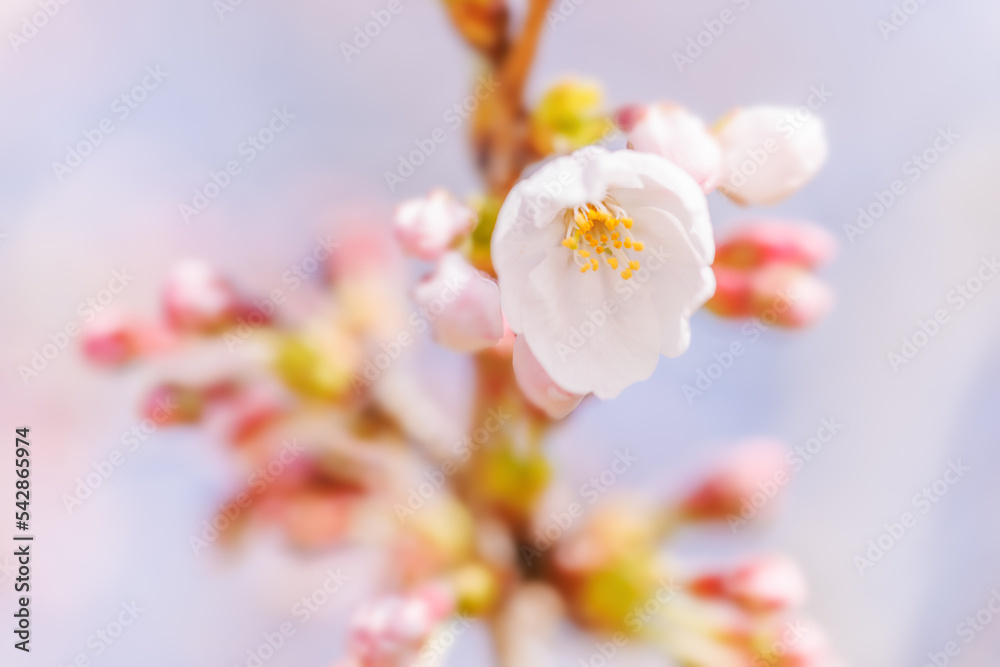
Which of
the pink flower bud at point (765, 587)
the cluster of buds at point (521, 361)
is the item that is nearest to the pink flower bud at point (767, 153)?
the cluster of buds at point (521, 361)

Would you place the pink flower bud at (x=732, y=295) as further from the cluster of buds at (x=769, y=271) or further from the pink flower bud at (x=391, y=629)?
the pink flower bud at (x=391, y=629)

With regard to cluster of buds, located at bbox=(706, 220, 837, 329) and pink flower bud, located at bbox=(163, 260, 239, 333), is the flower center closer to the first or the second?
cluster of buds, located at bbox=(706, 220, 837, 329)

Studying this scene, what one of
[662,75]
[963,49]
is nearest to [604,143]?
[662,75]

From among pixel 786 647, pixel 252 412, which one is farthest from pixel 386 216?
pixel 786 647

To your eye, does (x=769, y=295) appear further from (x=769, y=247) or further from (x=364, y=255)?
(x=364, y=255)

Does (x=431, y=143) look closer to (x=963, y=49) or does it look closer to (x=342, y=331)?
(x=342, y=331)
